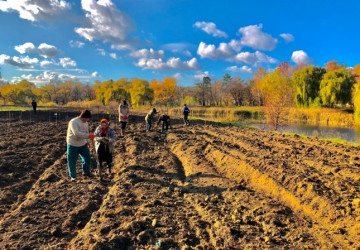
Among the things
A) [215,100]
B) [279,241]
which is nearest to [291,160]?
[279,241]

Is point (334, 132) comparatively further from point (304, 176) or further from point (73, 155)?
point (73, 155)

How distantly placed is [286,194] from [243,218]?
175cm

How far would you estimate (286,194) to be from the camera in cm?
582

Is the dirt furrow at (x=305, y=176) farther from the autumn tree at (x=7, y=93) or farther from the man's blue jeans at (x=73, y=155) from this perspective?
the autumn tree at (x=7, y=93)

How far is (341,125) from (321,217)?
29.4 meters

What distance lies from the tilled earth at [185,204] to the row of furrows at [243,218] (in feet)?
0.06

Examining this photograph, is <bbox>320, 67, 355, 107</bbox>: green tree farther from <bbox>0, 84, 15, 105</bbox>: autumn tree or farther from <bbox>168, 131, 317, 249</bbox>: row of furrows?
<bbox>0, 84, 15, 105</bbox>: autumn tree

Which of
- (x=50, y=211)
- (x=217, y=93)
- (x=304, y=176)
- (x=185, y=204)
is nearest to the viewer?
(x=50, y=211)

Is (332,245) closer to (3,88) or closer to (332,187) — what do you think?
(332,187)

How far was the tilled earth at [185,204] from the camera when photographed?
3.95 metres

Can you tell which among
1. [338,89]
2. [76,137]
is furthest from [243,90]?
[76,137]

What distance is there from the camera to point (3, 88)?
82938 millimetres

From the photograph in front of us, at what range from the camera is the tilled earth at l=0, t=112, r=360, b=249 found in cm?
395

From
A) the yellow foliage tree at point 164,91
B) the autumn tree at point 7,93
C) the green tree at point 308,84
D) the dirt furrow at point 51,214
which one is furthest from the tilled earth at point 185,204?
the autumn tree at point 7,93
